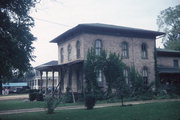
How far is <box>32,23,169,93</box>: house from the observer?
23484 mm

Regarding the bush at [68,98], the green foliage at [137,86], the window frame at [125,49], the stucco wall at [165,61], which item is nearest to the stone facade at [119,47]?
the window frame at [125,49]

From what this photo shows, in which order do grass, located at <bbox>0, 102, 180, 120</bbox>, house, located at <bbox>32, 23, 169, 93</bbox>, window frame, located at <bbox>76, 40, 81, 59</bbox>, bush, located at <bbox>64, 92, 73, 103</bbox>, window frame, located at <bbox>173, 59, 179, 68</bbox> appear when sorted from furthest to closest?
window frame, located at <bbox>173, 59, 179, 68</bbox>
window frame, located at <bbox>76, 40, 81, 59</bbox>
house, located at <bbox>32, 23, 169, 93</bbox>
bush, located at <bbox>64, 92, 73, 103</bbox>
grass, located at <bbox>0, 102, 180, 120</bbox>

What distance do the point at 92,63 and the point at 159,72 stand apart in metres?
11.0

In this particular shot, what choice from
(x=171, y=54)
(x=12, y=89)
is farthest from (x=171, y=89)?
(x=12, y=89)

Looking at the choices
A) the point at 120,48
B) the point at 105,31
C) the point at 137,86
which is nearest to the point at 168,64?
the point at 120,48

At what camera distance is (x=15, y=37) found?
1026 cm

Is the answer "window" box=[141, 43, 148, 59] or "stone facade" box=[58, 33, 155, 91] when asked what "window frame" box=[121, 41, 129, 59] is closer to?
"stone facade" box=[58, 33, 155, 91]

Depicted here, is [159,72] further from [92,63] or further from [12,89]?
[12,89]

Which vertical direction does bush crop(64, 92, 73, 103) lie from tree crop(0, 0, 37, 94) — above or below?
below

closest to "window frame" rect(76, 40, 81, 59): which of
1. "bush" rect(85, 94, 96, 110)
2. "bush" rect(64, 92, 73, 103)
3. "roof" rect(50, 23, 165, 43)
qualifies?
"roof" rect(50, 23, 165, 43)

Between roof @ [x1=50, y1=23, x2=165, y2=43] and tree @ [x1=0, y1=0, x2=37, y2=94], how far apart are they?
1209cm

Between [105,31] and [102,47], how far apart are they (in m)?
1.95

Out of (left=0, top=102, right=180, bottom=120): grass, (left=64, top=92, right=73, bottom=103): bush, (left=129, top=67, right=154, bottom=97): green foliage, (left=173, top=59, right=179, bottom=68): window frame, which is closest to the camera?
(left=0, top=102, right=180, bottom=120): grass

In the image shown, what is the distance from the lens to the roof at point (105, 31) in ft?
76.6
